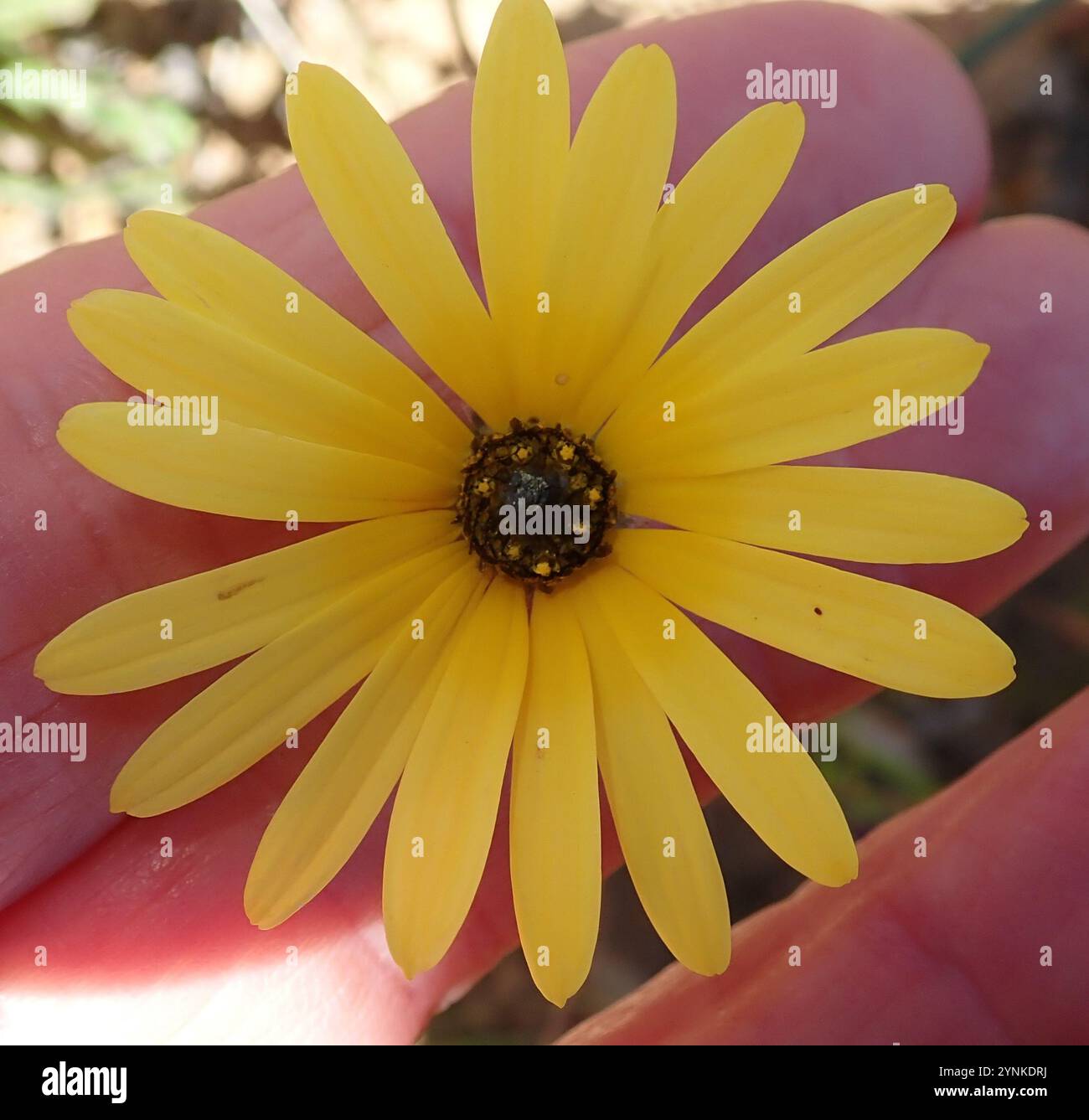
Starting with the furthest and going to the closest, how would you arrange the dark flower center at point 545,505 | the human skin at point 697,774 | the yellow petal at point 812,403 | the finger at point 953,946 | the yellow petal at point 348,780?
Answer: the finger at point 953,946 → the human skin at point 697,774 → the dark flower center at point 545,505 → the yellow petal at point 348,780 → the yellow petal at point 812,403

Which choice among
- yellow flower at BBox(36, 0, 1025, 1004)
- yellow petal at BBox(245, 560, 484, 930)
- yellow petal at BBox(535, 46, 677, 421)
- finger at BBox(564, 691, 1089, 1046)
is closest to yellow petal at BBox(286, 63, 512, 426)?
yellow flower at BBox(36, 0, 1025, 1004)

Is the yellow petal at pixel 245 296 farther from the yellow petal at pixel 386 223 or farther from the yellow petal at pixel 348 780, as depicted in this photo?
the yellow petal at pixel 348 780

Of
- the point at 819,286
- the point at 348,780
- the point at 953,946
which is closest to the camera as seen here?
the point at 819,286

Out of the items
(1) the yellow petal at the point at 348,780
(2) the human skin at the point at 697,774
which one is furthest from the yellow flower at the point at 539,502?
(2) the human skin at the point at 697,774

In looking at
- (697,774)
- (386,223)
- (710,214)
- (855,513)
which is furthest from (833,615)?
(386,223)

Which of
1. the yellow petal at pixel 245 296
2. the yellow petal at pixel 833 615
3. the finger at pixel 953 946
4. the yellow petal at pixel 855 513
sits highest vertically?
the yellow petal at pixel 245 296

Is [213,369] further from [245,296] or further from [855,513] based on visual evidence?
[855,513]

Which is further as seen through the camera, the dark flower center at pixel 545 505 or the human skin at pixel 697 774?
the human skin at pixel 697 774
